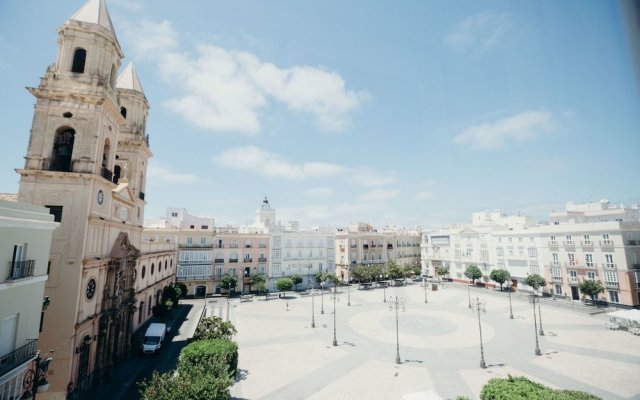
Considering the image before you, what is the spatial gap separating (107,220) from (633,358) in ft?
148

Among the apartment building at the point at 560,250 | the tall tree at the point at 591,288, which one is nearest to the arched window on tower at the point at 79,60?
the tall tree at the point at 591,288

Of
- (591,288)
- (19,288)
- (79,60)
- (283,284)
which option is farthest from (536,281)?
(79,60)

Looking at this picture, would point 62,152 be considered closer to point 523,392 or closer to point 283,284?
point 523,392

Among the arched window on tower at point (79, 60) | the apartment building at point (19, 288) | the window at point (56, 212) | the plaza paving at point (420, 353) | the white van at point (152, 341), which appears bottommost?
the plaza paving at point (420, 353)

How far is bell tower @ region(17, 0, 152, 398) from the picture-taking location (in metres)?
19.7

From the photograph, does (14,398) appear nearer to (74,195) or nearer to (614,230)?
(74,195)

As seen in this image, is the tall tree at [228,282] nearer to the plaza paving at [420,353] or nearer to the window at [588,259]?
the plaza paving at [420,353]

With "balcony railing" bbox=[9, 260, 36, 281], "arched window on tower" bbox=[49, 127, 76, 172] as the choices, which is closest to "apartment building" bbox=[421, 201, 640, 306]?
"balcony railing" bbox=[9, 260, 36, 281]

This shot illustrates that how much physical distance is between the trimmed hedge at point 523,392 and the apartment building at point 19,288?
1976 cm

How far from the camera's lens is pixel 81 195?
69.7 feet

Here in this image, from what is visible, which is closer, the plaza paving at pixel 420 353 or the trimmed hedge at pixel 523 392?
the trimmed hedge at pixel 523 392

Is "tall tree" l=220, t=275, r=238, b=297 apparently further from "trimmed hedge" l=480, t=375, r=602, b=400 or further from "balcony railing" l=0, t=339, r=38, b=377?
"trimmed hedge" l=480, t=375, r=602, b=400

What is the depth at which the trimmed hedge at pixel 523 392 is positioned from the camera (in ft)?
41.3

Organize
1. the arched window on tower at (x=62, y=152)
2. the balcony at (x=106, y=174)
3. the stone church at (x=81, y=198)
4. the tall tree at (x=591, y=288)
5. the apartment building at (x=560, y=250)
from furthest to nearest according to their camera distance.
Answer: the apartment building at (x=560, y=250) < the tall tree at (x=591, y=288) < the balcony at (x=106, y=174) < the arched window on tower at (x=62, y=152) < the stone church at (x=81, y=198)
